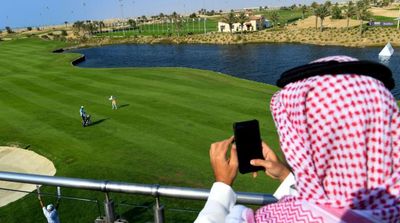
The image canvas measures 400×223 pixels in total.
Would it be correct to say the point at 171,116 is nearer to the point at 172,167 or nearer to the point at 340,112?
the point at 172,167

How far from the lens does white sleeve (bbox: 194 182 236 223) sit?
2182 millimetres

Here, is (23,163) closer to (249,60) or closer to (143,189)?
(143,189)

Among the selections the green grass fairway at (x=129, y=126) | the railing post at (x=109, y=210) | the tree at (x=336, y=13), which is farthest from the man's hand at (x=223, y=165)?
the tree at (x=336, y=13)

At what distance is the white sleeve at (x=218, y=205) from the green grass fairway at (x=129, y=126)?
617cm

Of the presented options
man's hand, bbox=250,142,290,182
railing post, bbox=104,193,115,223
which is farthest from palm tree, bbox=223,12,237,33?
man's hand, bbox=250,142,290,182

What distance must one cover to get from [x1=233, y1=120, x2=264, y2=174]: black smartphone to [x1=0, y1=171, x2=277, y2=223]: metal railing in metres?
0.75

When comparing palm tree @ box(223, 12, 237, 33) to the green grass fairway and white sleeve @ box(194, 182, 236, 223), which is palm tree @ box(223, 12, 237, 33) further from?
white sleeve @ box(194, 182, 236, 223)

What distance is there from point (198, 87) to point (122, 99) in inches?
250

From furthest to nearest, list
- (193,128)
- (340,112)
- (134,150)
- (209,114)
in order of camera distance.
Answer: (209,114) → (193,128) → (134,150) → (340,112)

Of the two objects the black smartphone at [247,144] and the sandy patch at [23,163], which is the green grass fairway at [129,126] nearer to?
the sandy patch at [23,163]

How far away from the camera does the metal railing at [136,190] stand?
127 inches

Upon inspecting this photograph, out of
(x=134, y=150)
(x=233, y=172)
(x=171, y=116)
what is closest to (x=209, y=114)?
(x=171, y=116)

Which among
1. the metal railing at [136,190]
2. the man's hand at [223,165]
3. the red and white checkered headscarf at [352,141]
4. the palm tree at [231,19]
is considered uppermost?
the red and white checkered headscarf at [352,141]

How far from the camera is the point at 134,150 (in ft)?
62.4
